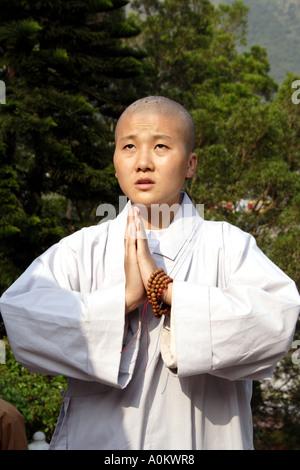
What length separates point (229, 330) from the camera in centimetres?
172

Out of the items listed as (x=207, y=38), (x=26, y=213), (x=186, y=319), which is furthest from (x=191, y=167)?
(x=207, y=38)

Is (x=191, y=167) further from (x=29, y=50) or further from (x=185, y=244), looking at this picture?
(x=29, y=50)

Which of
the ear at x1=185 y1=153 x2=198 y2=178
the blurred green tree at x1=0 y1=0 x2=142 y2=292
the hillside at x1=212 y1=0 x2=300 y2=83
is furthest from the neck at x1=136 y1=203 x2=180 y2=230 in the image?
the hillside at x1=212 y1=0 x2=300 y2=83

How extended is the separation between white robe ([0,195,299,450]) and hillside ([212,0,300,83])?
240 feet

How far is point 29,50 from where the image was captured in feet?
35.8

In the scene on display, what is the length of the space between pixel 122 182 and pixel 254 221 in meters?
9.91

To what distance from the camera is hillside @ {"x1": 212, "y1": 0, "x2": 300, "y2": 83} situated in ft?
248

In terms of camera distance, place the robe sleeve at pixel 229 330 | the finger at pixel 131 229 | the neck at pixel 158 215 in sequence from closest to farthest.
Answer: the robe sleeve at pixel 229 330
the finger at pixel 131 229
the neck at pixel 158 215

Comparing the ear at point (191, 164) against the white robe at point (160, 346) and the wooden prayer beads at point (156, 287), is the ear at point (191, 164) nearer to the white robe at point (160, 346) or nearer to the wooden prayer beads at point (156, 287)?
the white robe at point (160, 346)

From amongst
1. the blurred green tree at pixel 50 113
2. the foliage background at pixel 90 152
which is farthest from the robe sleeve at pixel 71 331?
the blurred green tree at pixel 50 113

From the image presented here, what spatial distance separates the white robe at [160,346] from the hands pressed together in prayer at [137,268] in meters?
0.03

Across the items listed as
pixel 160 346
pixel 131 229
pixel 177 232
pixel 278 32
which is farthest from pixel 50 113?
pixel 278 32

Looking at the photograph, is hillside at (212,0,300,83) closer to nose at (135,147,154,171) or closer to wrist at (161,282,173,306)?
nose at (135,147,154,171)

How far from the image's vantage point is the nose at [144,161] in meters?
1.95
